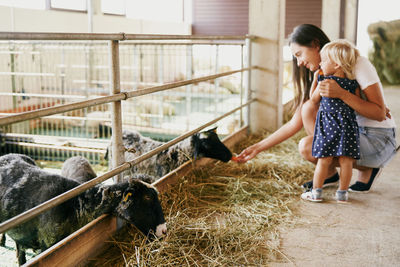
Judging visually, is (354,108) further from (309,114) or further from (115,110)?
(115,110)

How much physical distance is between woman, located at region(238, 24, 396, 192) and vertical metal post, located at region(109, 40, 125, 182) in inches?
48.8

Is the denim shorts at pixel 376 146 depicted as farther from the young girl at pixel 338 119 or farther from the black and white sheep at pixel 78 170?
the black and white sheep at pixel 78 170

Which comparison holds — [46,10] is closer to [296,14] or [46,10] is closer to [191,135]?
[191,135]

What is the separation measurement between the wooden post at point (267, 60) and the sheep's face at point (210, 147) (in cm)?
183

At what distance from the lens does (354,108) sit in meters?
2.88

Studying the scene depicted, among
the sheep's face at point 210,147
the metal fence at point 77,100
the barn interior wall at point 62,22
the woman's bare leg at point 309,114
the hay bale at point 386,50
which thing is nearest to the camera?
the woman's bare leg at point 309,114

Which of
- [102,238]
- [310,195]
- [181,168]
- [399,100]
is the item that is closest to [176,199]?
[181,168]

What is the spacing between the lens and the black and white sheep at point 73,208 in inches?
94.0

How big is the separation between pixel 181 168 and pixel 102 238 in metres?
1.17

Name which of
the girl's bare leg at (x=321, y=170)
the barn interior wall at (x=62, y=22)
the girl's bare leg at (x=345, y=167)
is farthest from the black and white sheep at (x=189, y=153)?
the barn interior wall at (x=62, y=22)

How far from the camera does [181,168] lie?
3.44 m

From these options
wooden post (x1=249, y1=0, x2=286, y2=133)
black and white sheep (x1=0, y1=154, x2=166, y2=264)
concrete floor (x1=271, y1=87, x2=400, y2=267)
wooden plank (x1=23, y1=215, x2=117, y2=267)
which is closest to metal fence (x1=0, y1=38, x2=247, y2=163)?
wooden post (x1=249, y1=0, x2=286, y2=133)

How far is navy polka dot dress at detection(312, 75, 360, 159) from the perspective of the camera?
291cm

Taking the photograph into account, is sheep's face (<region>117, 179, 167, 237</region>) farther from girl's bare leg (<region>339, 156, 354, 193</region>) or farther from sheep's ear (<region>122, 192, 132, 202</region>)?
girl's bare leg (<region>339, 156, 354, 193</region>)
